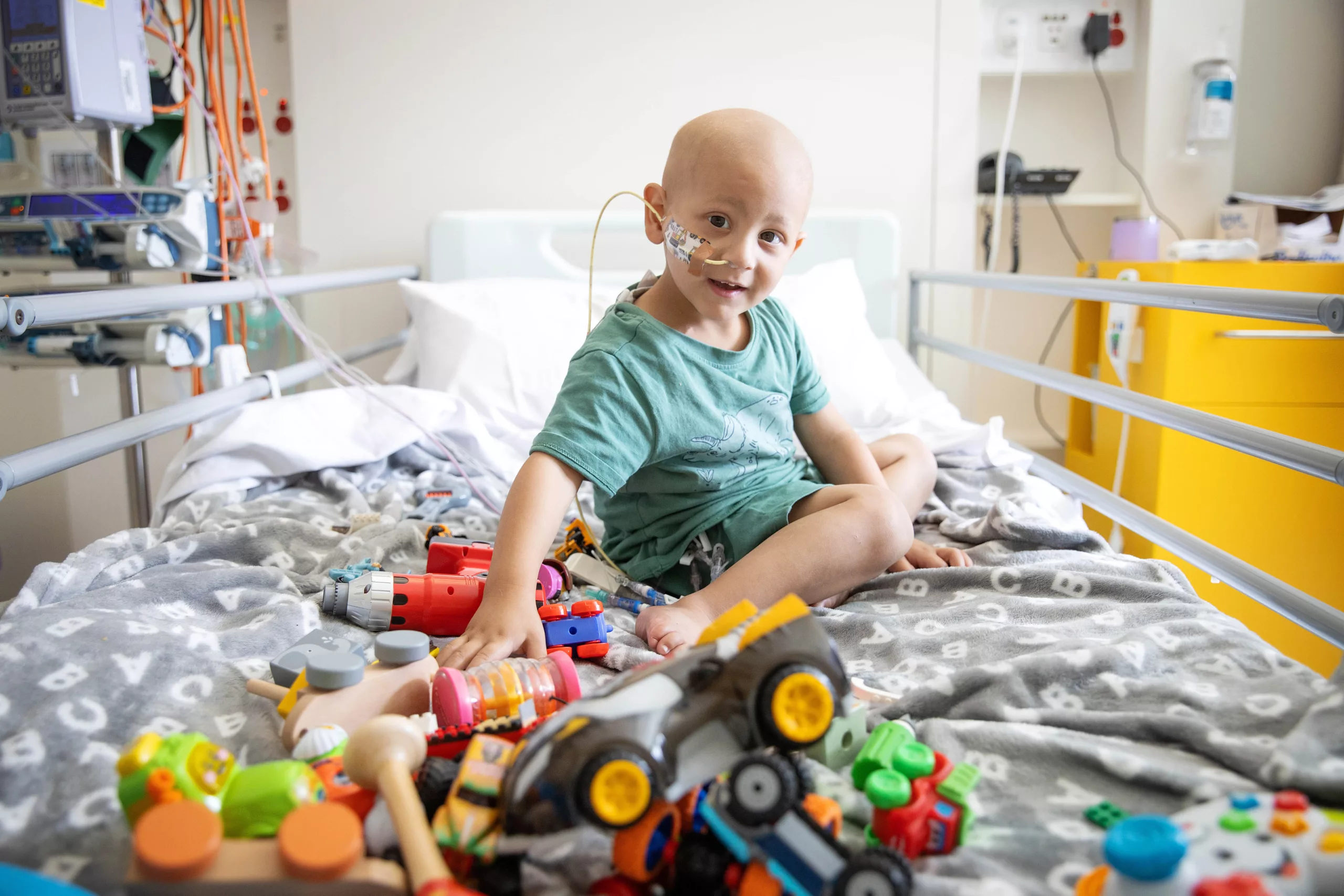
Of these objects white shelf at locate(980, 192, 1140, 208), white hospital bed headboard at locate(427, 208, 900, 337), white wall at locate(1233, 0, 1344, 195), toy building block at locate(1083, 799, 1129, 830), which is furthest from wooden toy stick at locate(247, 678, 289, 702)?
white wall at locate(1233, 0, 1344, 195)

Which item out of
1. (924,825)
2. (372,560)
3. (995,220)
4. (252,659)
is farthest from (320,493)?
(995,220)

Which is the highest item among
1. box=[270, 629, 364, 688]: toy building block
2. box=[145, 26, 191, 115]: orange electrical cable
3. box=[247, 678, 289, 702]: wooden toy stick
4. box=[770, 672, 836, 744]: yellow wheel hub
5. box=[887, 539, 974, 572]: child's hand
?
box=[145, 26, 191, 115]: orange electrical cable

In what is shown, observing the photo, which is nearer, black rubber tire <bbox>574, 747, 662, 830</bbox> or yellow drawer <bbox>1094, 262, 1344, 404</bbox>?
black rubber tire <bbox>574, 747, 662, 830</bbox>

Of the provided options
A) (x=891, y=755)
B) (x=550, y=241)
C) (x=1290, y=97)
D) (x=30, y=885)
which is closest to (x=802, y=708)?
(x=891, y=755)

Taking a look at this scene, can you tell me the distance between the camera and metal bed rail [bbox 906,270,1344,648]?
0.89 m

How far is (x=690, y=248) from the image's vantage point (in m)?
1.12

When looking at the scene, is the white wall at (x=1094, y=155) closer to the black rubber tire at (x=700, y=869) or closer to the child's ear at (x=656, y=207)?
the child's ear at (x=656, y=207)

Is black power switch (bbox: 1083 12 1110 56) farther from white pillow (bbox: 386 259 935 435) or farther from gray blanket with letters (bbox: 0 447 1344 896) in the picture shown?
gray blanket with letters (bbox: 0 447 1344 896)

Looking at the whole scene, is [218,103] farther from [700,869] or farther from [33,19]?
[700,869]

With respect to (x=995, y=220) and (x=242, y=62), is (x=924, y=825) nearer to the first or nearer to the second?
(x=995, y=220)

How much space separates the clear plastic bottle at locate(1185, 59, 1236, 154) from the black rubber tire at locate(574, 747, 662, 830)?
8.09 ft

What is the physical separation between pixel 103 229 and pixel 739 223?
41.6 inches

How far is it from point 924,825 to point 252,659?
61cm

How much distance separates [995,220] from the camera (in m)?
2.53
